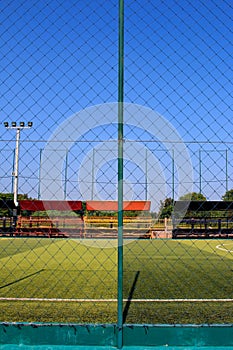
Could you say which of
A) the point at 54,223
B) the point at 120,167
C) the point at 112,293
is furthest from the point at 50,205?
the point at 120,167

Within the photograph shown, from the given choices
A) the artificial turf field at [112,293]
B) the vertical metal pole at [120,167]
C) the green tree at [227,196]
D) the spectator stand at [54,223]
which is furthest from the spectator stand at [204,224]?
the vertical metal pole at [120,167]

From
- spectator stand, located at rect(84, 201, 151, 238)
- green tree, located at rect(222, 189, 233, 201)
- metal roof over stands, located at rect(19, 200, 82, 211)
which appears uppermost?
green tree, located at rect(222, 189, 233, 201)

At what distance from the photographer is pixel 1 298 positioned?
445 centimetres

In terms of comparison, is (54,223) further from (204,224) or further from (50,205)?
(204,224)

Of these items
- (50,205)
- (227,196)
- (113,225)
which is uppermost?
(227,196)

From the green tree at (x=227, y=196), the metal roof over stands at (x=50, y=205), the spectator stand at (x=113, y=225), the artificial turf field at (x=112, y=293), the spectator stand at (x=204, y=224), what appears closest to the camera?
the artificial turf field at (x=112, y=293)

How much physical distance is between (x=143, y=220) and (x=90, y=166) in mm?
13230

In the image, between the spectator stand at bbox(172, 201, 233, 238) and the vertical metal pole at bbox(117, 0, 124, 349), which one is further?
the spectator stand at bbox(172, 201, 233, 238)

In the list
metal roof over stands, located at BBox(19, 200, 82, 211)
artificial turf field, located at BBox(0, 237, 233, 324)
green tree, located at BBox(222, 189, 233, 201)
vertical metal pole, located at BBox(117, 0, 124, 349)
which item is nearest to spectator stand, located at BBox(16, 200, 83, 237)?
metal roof over stands, located at BBox(19, 200, 82, 211)

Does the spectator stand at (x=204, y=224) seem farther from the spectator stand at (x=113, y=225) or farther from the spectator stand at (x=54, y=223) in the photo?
the spectator stand at (x=54, y=223)

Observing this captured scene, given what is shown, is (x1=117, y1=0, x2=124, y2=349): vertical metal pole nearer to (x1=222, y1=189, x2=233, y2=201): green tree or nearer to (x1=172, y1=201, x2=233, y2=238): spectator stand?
(x1=222, y1=189, x2=233, y2=201): green tree

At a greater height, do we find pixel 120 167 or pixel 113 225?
pixel 120 167

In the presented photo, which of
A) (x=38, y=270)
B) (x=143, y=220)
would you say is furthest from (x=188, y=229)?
(x=38, y=270)

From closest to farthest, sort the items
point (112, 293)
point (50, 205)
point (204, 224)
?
point (112, 293) < point (50, 205) < point (204, 224)
